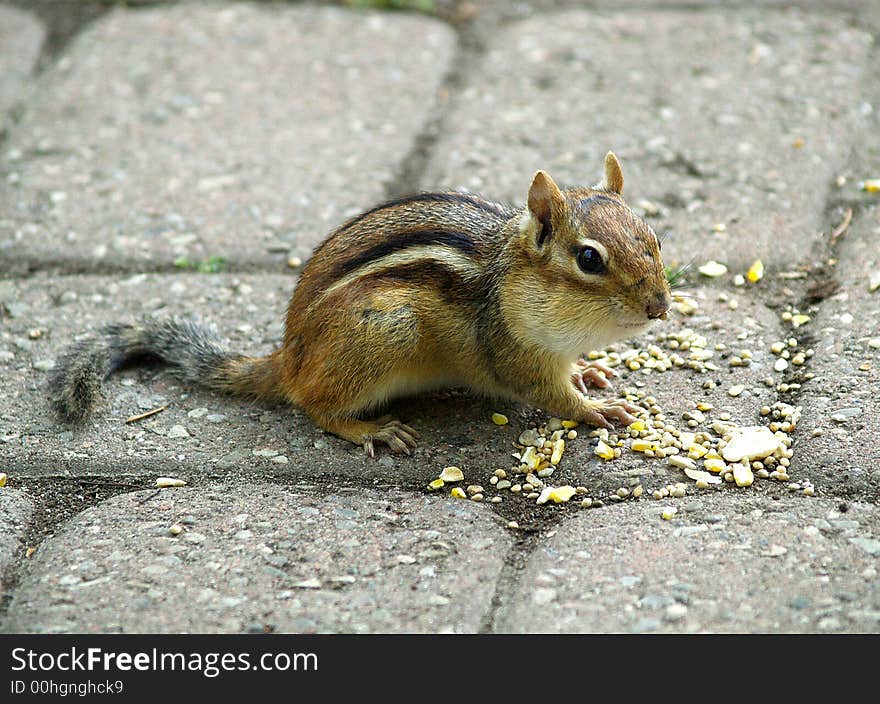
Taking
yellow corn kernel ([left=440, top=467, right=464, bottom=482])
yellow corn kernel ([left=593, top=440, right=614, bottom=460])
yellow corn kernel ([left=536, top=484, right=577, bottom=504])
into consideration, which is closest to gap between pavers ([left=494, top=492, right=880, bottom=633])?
yellow corn kernel ([left=536, top=484, right=577, bottom=504])

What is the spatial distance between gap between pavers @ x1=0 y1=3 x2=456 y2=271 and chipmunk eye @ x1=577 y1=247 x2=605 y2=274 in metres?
1.18

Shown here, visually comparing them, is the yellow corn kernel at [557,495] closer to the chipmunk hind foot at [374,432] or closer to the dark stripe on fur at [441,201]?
the chipmunk hind foot at [374,432]

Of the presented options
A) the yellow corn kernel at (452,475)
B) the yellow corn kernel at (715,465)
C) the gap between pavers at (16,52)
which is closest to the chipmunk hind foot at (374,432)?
the yellow corn kernel at (452,475)

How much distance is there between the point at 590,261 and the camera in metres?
2.98

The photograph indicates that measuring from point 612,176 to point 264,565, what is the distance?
1.37 meters

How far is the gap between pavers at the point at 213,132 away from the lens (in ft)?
13.0

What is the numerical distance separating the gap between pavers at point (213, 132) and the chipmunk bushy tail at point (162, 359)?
0.49 m

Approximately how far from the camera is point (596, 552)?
2646 mm

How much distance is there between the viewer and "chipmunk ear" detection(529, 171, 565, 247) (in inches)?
118

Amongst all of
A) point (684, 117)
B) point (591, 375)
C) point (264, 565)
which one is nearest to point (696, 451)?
point (591, 375)

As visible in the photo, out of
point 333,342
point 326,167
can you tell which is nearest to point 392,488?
point 333,342

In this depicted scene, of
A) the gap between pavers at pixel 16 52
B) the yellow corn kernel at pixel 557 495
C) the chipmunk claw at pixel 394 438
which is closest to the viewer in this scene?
the yellow corn kernel at pixel 557 495

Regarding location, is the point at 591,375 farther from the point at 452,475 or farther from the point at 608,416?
the point at 452,475
